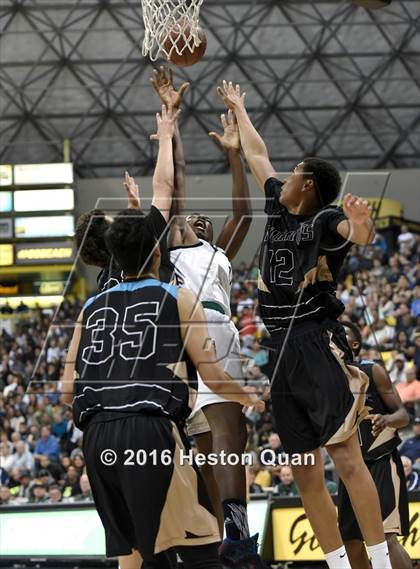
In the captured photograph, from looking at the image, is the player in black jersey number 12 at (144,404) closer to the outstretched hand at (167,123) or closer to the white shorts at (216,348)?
the white shorts at (216,348)

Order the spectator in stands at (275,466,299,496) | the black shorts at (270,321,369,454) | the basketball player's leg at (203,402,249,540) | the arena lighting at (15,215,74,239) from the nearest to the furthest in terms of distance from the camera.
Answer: the black shorts at (270,321,369,454) < the basketball player's leg at (203,402,249,540) < the spectator in stands at (275,466,299,496) < the arena lighting at (15,215,74,239)

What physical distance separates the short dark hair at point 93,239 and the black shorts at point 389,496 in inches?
92.4

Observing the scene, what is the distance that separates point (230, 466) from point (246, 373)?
5190 mm

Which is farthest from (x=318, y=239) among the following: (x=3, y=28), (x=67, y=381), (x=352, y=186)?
(x=3, y=28)

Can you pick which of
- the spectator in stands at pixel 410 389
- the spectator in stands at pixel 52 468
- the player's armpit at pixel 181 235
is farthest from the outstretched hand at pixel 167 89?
the spectator in stands at pixel 52 468

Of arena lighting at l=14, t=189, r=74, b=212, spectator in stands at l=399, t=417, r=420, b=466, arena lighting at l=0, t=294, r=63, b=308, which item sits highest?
arena lighting at l=14, t=189, r=74, b=212

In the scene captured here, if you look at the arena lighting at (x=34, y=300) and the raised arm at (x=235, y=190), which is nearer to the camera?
the raised arm at (x=235, y=190)

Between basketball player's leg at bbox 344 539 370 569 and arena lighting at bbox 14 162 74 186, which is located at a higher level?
arena lighting at bbox 14 162 74 186

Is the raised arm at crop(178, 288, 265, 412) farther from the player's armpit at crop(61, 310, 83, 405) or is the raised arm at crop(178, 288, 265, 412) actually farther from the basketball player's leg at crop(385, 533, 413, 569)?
the basketball player's leg at crop(385, 533, 413, 569)

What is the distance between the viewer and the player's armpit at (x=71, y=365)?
4727 mm

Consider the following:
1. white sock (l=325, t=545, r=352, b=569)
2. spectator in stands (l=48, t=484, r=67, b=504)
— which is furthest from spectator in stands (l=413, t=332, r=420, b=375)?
white sock (l=325, t=545, r=352, b=569)

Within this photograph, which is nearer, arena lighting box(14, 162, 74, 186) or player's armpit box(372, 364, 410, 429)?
player's armpit box(372, 364, 410, 429)

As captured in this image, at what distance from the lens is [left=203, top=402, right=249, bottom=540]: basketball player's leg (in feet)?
16.9

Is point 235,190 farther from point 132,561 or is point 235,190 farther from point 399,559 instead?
point 399,559
